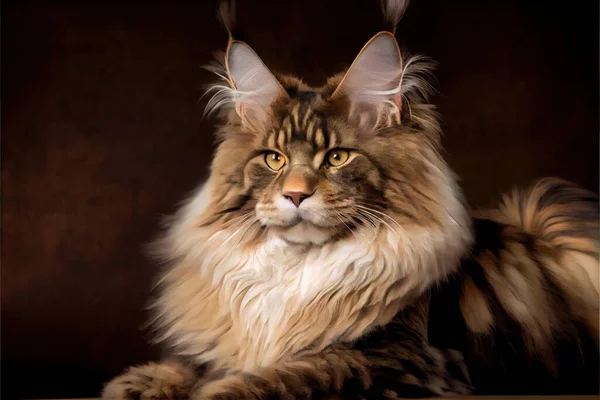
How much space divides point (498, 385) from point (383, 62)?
35.7 inches

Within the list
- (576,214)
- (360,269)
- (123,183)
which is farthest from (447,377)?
(123,183)

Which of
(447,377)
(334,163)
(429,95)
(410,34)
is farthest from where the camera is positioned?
(410,34)

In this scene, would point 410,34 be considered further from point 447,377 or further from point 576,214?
point 447,377

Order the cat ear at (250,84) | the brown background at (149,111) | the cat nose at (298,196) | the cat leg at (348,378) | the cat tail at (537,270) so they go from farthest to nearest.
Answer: the brown background at (149,111)
the cat ear at (250,84)
the cat tail at (537,270)
the cat nose at (298,196)
the cat leg at (348,378)

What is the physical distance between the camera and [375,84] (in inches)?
77.9

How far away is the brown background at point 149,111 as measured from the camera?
233 cm

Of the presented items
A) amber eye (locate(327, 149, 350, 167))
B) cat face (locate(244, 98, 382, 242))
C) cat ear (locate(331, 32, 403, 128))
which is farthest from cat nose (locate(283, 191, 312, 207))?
cat ear (locate(331, 32, 403, 128))

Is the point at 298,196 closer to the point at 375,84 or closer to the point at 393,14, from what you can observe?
the point at 375,84

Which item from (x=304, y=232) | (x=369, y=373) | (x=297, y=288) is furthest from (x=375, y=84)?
(x=369, y=373)

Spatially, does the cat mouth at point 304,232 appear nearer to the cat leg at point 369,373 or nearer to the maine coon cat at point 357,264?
the maine coon cat at point 357,264

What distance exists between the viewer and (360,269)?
185 cm

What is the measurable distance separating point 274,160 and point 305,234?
24 cm

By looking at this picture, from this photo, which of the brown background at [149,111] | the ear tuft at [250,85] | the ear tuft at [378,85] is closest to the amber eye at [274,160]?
the ear tuft at [250,85]

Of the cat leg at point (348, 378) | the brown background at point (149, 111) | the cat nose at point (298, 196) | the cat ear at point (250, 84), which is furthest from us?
the brown background at point (149, 111)
